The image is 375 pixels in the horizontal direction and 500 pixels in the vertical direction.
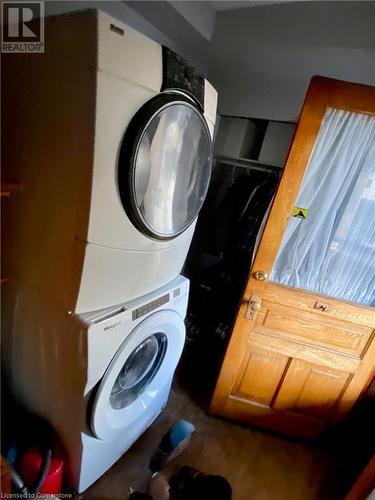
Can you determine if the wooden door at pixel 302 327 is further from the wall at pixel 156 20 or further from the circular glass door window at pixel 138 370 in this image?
the wall at pixel 156 20

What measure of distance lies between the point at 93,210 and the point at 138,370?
88cm

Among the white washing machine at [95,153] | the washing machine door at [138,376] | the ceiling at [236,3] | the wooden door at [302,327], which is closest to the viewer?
the white washing machine at [95,153]

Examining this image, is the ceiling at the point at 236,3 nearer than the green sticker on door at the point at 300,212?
No

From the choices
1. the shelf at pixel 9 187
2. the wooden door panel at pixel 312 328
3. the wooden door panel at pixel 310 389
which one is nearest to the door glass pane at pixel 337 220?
the wooden door panel at pixel 312 328

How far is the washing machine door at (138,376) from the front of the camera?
977 mm

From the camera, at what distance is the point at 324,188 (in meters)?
1.22

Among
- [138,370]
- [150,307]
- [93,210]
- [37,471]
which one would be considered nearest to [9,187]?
[93,210]

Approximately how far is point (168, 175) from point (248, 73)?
4.32 feet

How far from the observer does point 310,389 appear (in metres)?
1.46

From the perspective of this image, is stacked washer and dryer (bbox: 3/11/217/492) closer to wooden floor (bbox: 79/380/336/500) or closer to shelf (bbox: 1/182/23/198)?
shelf (bbox: 1/182/23/198)

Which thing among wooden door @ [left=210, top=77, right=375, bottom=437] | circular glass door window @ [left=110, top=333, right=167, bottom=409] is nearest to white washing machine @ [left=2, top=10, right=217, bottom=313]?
circular glass door window @ [left=110, top=333, right=167, bottom=409]

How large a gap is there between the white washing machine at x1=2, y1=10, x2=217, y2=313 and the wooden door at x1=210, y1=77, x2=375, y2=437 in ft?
1.60

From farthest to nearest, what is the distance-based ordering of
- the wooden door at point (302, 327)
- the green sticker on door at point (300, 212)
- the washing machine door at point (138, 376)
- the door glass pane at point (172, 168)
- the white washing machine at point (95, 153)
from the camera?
the green sticker on door at point (300, 212), the wooden door at point (302, 327), the washing machine door at point (138, 376), the door glass pane at point (172, 168), the white washing machine at point (95, 153)

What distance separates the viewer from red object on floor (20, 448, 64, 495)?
1036 millimetres
